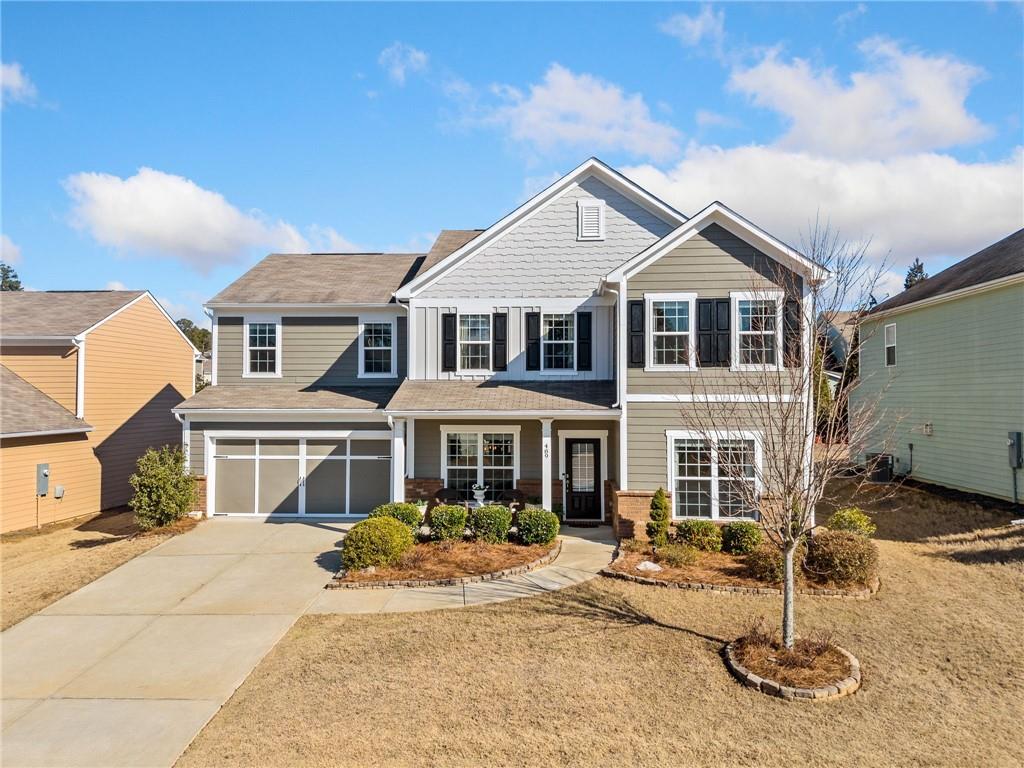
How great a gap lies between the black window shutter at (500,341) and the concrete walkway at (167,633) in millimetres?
4958

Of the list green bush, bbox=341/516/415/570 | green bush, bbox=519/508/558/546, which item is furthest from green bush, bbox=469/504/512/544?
green bush, bbox=341/516/415/570

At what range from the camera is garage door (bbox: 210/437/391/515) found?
645 inches

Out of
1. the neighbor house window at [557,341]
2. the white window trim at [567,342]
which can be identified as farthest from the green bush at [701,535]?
the neighbor house window at [557,341]

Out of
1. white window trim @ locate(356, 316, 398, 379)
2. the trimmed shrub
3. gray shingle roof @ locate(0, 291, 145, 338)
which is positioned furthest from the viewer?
gray shingle roof @ locate(0, 291, 145, 338)

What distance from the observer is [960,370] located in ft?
55.3

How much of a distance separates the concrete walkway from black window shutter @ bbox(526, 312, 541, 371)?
183 inches

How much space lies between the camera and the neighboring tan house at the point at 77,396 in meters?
16.5

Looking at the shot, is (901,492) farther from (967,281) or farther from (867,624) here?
(867,624)

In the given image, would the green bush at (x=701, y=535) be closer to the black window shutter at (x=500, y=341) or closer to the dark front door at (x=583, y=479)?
the dark front door at (x=583, y=479)

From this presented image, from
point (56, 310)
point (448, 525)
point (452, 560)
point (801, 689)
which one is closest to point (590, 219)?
point (448, 525)

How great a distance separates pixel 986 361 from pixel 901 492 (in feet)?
15.0

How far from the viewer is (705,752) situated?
586cm

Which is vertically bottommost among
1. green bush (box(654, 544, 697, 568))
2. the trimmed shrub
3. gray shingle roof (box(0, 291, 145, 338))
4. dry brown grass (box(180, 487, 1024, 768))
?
dry brown grass (box(180, 487, 1024, 768))

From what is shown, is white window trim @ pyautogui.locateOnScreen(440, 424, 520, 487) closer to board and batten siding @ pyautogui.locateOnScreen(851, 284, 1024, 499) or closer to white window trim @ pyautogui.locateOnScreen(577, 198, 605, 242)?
white window trim @ pyautogui.locateOnScreen(577, 198, 605, 242)
